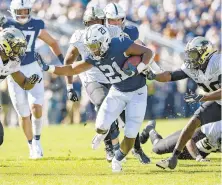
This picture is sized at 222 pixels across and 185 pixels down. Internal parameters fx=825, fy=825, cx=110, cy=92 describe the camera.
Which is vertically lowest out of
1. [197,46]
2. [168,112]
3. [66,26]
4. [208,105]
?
[168,112]

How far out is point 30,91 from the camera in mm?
9156

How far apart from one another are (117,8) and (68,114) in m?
6.93

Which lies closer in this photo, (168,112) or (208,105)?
(208,105)

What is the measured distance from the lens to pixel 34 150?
30.0 ft

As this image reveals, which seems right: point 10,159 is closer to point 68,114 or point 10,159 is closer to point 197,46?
point 197,46

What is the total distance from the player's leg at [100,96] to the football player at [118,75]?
525 millimetres

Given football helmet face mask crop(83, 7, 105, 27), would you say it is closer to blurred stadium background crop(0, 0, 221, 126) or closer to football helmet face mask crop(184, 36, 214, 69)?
football helmet face mask crop(184, 36, 214, 69)

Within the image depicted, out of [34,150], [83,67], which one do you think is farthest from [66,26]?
[83,67]

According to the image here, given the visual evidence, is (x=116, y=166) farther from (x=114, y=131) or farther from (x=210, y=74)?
(x=210, y=74)

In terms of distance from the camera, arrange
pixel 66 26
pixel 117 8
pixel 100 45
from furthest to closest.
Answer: pixel 66 26
pixel 117 8
pixel 100 45

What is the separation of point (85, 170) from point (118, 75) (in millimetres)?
985

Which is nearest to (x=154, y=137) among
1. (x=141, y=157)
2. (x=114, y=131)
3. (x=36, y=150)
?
(x=141, y=157)


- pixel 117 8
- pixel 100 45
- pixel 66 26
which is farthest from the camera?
pixel 66 26

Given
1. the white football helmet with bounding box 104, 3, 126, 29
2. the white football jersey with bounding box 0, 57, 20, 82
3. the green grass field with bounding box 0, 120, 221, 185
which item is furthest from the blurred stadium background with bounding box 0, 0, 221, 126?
the white football jersey with bounding box 0, 57, 20, 82
